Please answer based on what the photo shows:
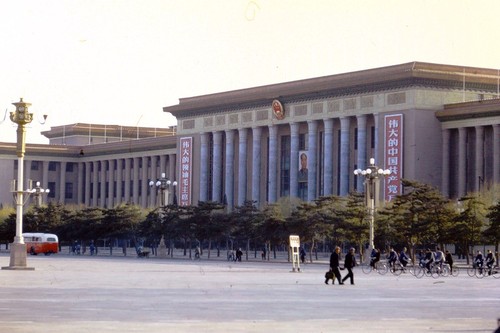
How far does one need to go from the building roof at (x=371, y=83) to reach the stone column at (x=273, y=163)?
3.01m

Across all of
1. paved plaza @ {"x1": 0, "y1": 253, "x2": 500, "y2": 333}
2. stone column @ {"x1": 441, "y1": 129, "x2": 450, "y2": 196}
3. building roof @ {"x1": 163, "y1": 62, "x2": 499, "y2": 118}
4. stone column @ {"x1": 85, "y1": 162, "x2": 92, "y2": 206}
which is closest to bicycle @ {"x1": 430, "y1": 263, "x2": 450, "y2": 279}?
paved plaza @ {"x1": 0, "y1": 253, "x2": 500, "y2": 333}

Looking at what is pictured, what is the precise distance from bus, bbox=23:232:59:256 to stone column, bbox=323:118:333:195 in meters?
26.3

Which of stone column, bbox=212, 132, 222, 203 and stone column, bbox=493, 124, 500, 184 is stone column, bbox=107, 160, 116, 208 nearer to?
stone column, bbox=212, 132, 222, 203

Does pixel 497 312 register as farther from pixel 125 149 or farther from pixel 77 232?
pixel 125 149

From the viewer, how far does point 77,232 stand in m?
117

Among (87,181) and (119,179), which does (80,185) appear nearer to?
(87,181)

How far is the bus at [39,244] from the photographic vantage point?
340 feet

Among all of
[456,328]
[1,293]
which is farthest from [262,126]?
[456,328]

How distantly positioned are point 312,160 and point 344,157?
5.28 meters

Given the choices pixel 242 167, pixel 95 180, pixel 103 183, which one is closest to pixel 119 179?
pixel 103 183

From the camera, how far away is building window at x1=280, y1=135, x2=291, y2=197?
12325 centimetres

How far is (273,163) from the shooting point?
405ft

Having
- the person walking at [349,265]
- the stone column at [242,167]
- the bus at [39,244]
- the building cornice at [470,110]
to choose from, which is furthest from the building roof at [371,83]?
the person walking at [349,265]

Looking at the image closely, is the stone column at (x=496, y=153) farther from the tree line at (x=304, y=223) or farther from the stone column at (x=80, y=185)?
the stone column at (x=80, y=185)
